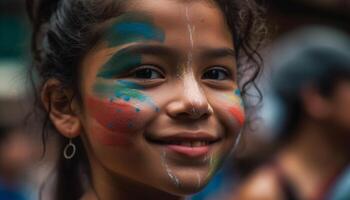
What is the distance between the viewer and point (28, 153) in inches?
242

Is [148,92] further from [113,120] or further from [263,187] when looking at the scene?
[263,187]

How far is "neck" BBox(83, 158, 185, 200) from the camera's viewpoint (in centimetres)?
257

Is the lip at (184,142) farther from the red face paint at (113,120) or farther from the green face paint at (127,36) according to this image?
the green face paint at (127,36)

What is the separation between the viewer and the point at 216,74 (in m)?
2.61

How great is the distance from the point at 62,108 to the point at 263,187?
175 cm

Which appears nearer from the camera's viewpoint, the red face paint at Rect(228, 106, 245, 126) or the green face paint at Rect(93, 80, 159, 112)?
the green face paint at Rect(93, 80, 159, 112)

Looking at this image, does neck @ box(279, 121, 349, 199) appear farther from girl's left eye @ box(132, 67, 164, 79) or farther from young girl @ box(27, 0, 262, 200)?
girl's left eye @ box(132, 67, 164, 79)

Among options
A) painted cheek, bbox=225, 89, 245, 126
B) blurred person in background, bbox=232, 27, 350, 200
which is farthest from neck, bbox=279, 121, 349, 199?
painted cheek, bbox=225, 89, 245, 126

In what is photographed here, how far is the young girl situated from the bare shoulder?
5.07 feet

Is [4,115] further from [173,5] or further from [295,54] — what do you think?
[173,5]

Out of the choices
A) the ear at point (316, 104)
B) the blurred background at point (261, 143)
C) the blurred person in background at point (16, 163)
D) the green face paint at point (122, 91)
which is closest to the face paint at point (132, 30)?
the green face paint at point (122, 91)

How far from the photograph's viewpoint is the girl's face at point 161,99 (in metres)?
2.45

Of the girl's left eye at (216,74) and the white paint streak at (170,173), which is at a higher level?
the girl's left eye at (216,74)

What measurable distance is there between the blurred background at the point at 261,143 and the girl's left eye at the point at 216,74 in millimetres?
515
